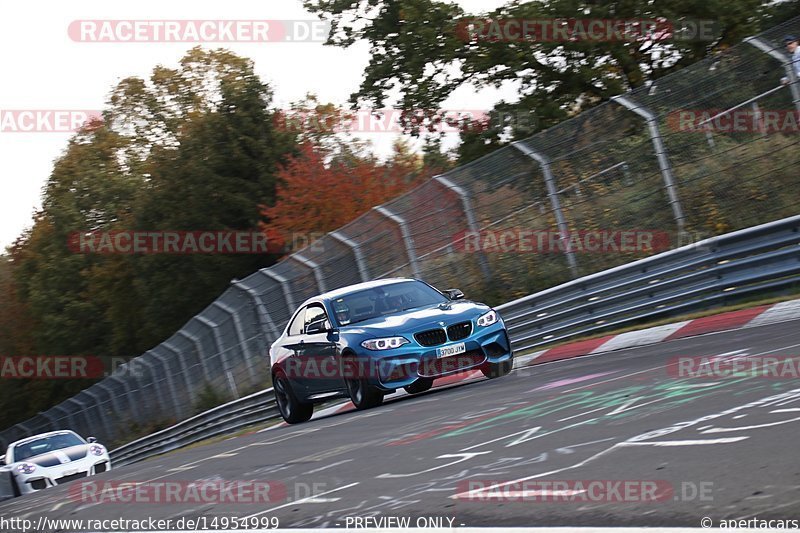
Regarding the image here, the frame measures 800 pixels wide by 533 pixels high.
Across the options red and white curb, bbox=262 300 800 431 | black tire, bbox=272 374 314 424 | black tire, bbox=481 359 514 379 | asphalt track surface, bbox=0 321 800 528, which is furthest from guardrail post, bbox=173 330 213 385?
asphalt track surface, bbox=0 321 800 528

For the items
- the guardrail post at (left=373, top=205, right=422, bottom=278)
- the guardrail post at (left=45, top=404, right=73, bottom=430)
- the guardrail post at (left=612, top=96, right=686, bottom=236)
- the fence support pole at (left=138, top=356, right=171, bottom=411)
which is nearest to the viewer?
the guardrail post at (left=612, top=96, right=686, bottom=236)

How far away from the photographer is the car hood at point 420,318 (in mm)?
13523

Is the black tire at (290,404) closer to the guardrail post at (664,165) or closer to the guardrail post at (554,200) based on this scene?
the guardrail post at (554,200)

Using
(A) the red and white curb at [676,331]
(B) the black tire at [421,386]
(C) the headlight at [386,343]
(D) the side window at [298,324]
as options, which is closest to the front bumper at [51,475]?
(D) the side window at [298,324]

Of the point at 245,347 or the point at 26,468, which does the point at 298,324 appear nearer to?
the point at 26,468

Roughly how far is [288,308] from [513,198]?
667 centimetres

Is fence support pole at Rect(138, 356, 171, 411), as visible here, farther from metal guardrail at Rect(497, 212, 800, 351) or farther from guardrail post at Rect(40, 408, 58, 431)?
guardrail post at Rect(40, 408, 58, 431)

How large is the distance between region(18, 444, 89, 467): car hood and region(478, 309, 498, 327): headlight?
1044 centimetres

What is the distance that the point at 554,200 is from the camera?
686 inches

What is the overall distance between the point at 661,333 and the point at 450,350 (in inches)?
105

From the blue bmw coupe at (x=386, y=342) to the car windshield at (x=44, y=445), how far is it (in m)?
8.39

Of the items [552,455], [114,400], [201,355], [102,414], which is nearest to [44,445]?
[201,355]

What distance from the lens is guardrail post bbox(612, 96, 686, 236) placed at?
15.8m

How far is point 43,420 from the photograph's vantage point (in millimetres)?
47031
